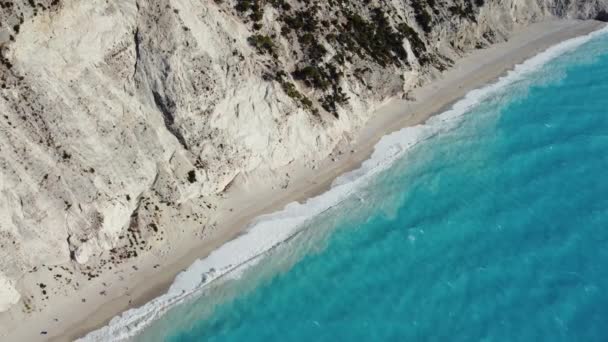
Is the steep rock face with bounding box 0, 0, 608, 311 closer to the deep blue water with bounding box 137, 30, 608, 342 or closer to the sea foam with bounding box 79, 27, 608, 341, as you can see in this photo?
the sea foam with bounding box 79, 27, 608, 341

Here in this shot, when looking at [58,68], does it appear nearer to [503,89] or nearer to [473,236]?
[473,236]

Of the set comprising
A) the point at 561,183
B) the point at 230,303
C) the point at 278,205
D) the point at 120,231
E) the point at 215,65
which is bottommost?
the point at 561,183

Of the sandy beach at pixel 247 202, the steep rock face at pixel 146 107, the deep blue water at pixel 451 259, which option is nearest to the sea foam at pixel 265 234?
the sandy beach at pixel 247 202

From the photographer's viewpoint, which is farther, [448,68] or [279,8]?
[448,68]

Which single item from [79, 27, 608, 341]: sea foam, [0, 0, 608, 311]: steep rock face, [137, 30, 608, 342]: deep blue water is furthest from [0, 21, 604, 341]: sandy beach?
[137, 30, 608, 342]: deep blue water

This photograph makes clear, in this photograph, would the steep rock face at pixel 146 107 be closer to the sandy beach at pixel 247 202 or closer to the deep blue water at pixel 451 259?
the sandy beach at pixel 247 202

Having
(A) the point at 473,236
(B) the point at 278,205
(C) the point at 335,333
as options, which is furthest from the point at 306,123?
(C) the point at 335,333
